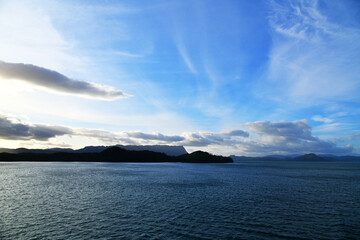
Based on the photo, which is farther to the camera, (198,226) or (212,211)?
(212,211)

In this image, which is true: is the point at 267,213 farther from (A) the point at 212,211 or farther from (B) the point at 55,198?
(B) the point at 55,198

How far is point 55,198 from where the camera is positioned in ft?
147

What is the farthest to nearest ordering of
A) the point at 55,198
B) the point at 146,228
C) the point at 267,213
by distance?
the point at 55,198 → the point at 267,213 → the point at 146,228

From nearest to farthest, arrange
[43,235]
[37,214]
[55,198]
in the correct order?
[43,235] → [37,214] → [55,198]

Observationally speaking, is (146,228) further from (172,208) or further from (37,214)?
(37,214)

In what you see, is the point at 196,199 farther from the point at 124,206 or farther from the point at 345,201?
the point at 345,201

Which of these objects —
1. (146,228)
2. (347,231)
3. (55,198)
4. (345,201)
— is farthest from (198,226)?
(345,201)

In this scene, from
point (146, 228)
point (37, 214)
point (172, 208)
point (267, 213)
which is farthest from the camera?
point (172, 208)

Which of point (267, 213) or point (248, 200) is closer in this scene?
point (267, 213)

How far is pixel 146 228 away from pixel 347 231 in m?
26.3

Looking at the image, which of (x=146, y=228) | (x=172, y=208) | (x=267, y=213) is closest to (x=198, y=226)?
(x=146, y=228)

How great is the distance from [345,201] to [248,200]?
2170 cm

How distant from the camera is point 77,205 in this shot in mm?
38938

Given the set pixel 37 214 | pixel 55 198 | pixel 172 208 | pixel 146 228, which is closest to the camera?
pixel 146 228
